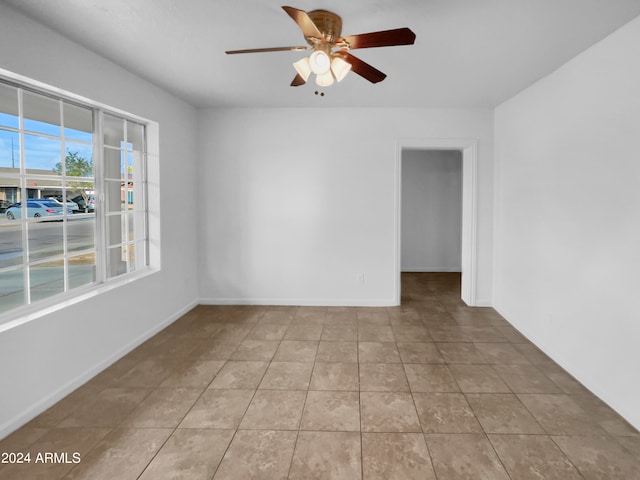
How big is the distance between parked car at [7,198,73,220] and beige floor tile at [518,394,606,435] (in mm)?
3789

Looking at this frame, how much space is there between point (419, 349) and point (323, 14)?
3031 mm

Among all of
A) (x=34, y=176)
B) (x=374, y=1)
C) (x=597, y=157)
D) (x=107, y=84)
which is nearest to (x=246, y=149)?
(x=107, y=84)

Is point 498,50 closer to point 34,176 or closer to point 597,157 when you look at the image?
point 597,157

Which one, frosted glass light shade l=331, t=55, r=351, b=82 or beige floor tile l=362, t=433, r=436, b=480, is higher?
frosted glass light shade l=331, t=55, r=351, b=82

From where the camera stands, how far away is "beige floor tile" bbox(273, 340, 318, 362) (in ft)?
11.6

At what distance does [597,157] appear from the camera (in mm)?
2910

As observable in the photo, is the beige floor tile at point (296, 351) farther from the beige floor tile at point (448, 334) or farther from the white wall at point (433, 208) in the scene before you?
the white wall at point (433, 208)

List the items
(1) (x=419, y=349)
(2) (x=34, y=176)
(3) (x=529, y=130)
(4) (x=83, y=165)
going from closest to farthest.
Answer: (2) (x=34, y=176) → (4) (x=83, y=165) → (1) (x=419, y=349) → (3) (x=529, y=130)

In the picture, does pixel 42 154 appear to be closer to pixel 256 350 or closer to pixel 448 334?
pixel 256 350

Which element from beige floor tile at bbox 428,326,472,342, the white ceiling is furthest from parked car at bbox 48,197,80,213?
beige floor tile at bbox 428,326,472,342

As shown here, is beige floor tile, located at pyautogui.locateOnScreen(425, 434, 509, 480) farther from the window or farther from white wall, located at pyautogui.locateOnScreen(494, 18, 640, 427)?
the window

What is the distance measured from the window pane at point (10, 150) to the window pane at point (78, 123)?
50cm

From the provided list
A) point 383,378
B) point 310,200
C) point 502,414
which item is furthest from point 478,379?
point 310,200

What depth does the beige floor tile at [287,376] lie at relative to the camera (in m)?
3.02
